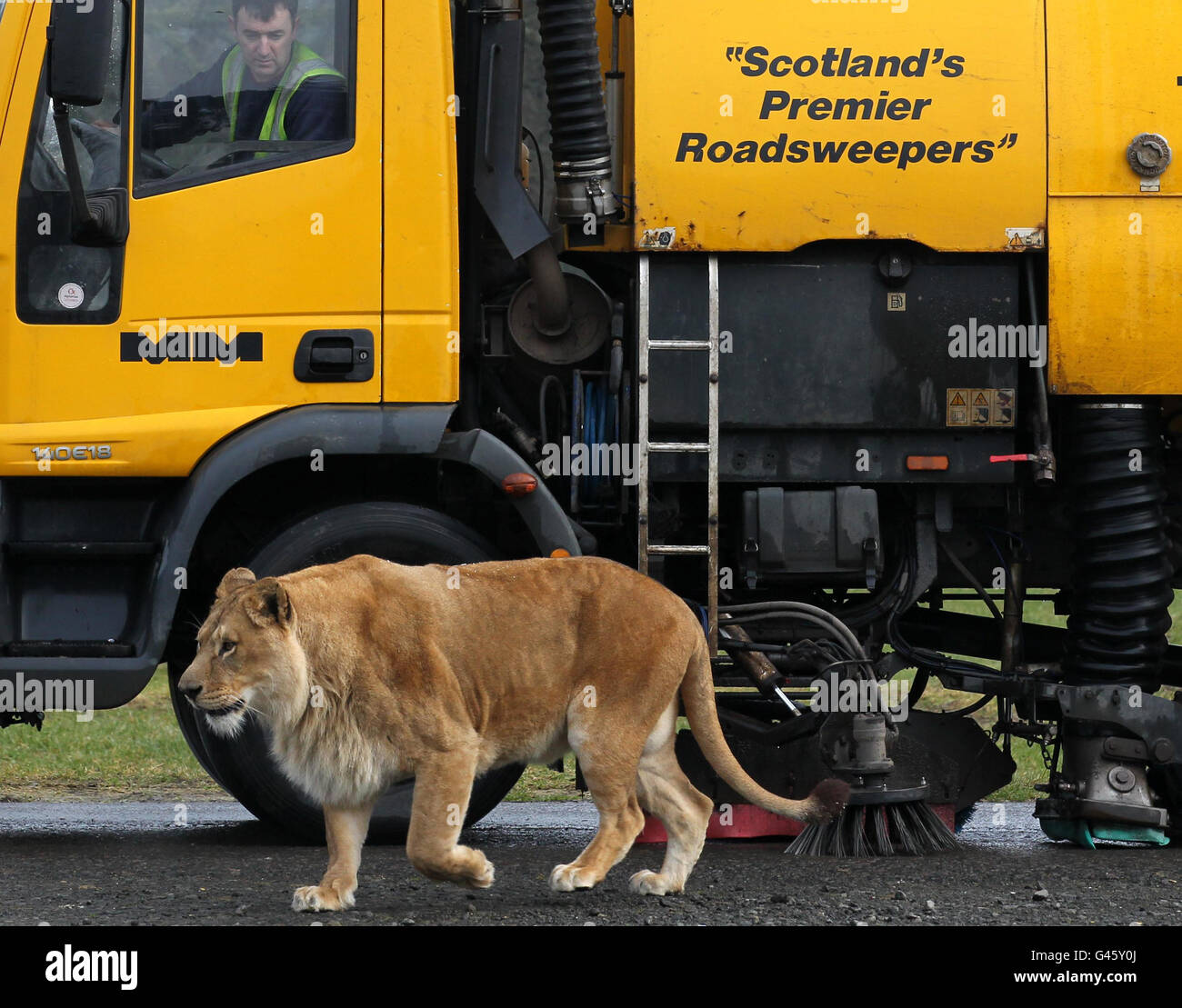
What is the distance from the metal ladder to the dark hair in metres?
1.57

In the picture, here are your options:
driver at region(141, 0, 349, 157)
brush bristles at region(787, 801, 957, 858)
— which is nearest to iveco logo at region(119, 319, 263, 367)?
driver at region(141, 0, 349, 157)

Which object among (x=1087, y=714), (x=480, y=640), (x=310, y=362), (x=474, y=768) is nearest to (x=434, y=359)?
(x=310, y=362)

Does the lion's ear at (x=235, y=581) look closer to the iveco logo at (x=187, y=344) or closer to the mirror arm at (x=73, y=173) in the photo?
the iveco logo at (x=187, y=344)

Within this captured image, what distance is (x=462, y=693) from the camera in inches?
Answer: 222

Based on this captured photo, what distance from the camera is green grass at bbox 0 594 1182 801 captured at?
899 centimetres

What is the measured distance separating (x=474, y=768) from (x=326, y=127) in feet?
8.05

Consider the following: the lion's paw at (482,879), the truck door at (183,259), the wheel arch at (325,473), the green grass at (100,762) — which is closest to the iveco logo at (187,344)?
the truck door at (183,259)

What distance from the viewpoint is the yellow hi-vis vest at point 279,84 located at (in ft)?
21.5

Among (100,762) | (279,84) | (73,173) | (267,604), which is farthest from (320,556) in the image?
(100,762)

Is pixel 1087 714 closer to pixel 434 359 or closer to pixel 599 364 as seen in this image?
pixel 599 364

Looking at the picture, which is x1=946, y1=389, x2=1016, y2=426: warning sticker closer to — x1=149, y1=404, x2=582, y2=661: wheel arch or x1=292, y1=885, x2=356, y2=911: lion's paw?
x1=149, y1=404, x2=582, y2=661: wheel arch

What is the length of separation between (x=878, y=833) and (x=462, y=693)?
6.22 ft

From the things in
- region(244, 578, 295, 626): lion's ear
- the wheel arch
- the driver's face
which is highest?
the driver's face

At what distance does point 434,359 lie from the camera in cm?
658
